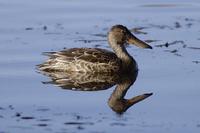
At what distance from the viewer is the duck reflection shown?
12930mm

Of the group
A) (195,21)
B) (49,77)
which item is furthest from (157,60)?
(195,21)

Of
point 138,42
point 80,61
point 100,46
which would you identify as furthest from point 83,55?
point 100,46

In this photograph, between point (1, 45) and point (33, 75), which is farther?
point (1, 45)

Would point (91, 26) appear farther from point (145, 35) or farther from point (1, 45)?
point (1, 45)

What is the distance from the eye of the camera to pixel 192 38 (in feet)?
57.0

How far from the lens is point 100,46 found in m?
17.2

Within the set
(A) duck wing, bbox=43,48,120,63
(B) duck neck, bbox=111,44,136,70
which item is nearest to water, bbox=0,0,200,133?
(B) duck neck, bbox=111,44,136,70

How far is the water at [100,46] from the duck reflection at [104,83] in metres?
0.13

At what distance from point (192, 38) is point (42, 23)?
10.3ft

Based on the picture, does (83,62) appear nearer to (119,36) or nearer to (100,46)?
(119,36)

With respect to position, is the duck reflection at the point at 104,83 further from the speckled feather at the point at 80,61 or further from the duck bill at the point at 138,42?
the duck bill at the point at 138,42

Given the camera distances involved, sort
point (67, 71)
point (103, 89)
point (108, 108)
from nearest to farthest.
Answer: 1. point (108, 108)
2. point (103, 89)
3. point (67, 71)

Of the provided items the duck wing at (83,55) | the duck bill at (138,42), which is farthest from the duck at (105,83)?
the duck bill at (138,42)

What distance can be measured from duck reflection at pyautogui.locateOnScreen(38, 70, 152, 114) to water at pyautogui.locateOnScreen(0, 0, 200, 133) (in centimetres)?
13
